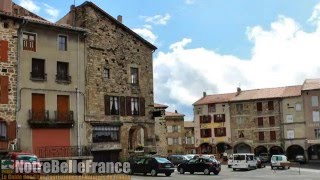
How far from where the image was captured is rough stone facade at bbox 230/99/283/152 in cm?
7138

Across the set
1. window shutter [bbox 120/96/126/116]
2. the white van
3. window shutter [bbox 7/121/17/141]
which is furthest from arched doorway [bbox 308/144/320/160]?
window shutter [bbox 7/121/17/141]

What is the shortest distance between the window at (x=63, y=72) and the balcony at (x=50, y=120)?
2.68 metres

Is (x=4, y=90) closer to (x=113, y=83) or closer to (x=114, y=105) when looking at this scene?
(x=113, y=83)

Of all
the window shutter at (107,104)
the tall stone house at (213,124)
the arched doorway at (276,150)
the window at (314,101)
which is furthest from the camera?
the tall stone house at (213,124)

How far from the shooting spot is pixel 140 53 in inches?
1666

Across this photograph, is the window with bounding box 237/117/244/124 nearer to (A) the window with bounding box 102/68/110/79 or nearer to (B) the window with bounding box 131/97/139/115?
(B) the window with bounding box 131/97/139/115

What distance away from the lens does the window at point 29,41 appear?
1352 inches

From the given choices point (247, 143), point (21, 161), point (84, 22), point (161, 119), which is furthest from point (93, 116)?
point (247, 143)

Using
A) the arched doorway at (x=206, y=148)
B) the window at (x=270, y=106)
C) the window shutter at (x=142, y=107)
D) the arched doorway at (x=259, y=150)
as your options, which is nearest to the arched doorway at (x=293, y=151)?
the arched doorway at (x=259, y=150)

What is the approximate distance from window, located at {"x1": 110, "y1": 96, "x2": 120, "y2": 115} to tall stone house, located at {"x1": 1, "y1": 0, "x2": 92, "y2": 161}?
299 centimetres

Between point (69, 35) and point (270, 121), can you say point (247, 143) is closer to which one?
point (270, 121)

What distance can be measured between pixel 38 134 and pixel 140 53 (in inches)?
500

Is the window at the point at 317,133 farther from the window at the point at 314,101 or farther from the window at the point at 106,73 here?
the window at the point at 106,73

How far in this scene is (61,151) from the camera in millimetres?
34781
